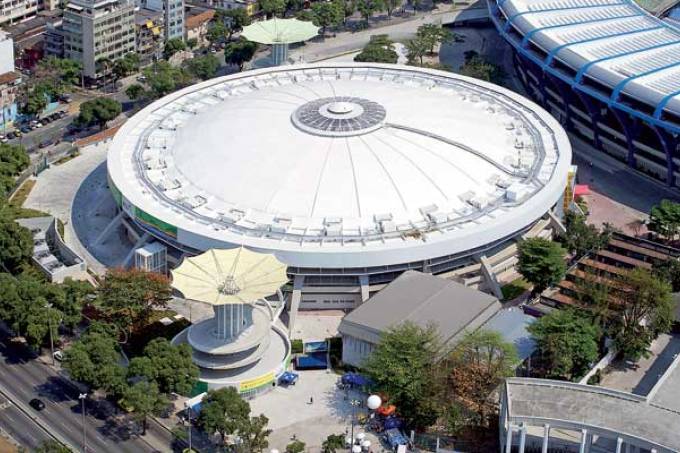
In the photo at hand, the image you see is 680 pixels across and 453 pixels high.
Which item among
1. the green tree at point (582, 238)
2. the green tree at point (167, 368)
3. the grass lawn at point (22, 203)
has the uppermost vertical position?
the green tree at point (582, 238)

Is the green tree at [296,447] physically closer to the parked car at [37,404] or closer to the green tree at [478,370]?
the green tree at [478,370]

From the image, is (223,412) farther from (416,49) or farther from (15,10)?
(15,10)

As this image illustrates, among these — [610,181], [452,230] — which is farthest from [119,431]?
[610,181]

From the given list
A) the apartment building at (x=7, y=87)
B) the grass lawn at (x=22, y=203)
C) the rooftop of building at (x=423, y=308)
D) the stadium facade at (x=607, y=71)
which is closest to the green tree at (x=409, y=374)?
the rooftop of building at (x=423, y=308)

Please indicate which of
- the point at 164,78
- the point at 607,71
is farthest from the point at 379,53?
the point at 607,71

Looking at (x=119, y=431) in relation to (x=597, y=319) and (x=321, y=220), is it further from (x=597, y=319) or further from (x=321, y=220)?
(x=597, y=319)

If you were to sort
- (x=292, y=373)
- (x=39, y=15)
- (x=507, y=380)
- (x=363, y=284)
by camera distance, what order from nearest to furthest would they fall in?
(x=507, y=380), (x=292, y=373), (x=363, y=284), (x=39, y=15)
